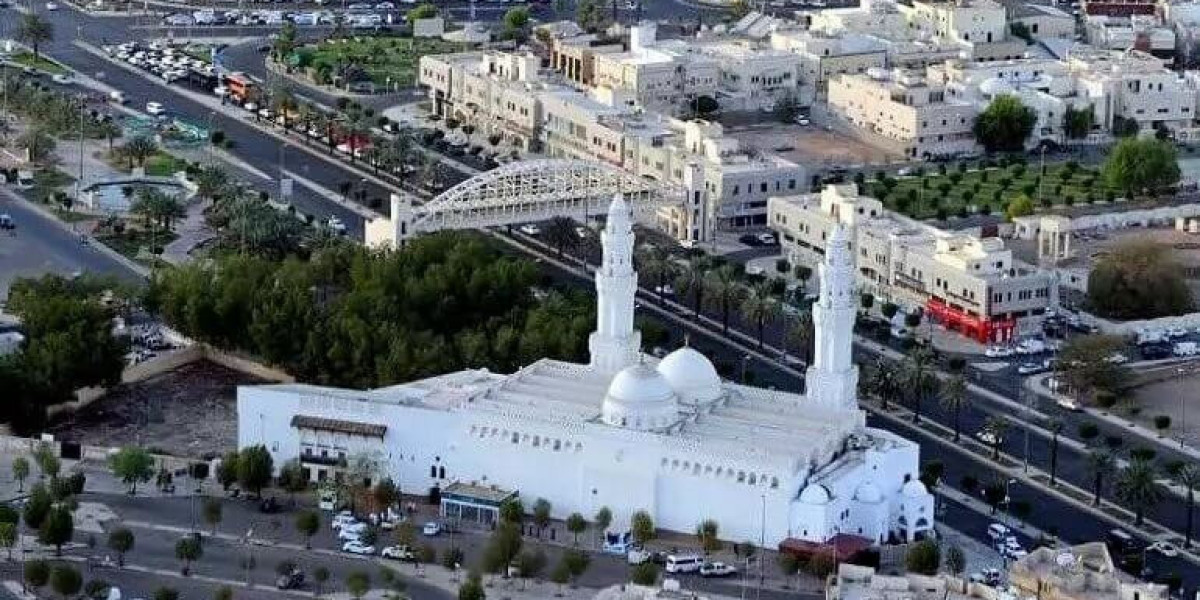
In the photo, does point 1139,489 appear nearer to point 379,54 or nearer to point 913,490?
point 913,490

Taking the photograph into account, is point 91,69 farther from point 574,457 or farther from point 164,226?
point 574,457

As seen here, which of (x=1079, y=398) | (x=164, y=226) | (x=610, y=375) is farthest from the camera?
(x=164, y=226)

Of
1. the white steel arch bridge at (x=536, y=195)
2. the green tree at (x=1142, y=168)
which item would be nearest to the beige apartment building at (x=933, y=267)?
the white steel arch bridge at (x=536, y=195)

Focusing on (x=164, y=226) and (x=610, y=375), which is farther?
(x=164, y=226)

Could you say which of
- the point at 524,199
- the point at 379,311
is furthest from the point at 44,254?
the point at 379,311

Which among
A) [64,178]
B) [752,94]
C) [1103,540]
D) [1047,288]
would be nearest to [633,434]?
[1103,540]

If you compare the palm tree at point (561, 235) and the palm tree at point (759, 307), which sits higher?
the palm tree at point (759, 307)

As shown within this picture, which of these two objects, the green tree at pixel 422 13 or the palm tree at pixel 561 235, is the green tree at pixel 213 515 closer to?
the palm tree at pixel 561 235
